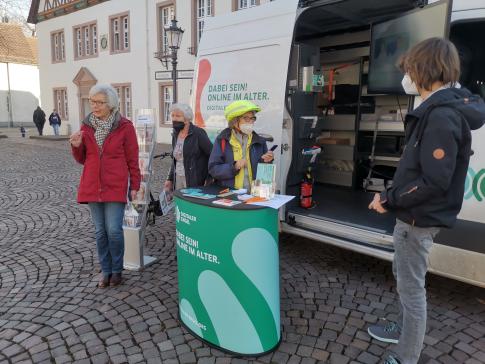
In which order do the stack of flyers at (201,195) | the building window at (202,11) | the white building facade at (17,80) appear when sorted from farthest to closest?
the white building facade at (17,80) < the building window at (202,11) < the stack of flyers at (201,195)

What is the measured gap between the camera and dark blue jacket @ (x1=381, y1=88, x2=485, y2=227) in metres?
1.98

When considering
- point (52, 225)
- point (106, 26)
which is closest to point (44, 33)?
point (106, 26)

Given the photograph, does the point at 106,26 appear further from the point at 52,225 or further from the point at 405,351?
the point at 405,351

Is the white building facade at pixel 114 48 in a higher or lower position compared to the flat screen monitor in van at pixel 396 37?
higher

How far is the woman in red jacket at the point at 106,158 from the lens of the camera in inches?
134

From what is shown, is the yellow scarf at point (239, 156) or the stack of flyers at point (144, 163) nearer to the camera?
the yellow scarf at point (239, 156)

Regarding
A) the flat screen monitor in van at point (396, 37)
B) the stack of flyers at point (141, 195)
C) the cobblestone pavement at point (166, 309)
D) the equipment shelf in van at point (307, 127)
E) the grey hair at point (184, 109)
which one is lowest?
the cobblestone pavement at point (166, 309)

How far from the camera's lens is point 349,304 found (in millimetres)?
3396

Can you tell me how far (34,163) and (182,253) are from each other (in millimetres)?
11143

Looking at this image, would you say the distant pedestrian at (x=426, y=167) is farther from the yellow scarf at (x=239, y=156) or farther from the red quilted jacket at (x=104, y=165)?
the red quilted jacket at (x=104, y=165)

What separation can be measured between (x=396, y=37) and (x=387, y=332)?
2.58 metres

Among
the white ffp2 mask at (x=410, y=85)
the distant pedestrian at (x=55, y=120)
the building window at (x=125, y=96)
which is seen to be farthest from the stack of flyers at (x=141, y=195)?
the distant pedestrian at (x=55, y=120)

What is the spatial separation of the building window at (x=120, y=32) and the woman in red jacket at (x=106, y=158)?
1676 centimetres

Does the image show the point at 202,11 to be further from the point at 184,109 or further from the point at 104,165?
the point at 104,165
